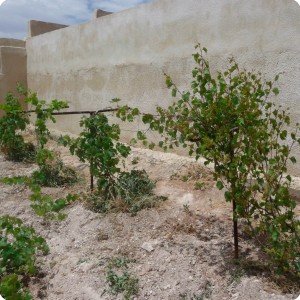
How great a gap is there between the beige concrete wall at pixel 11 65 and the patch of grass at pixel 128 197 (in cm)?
559

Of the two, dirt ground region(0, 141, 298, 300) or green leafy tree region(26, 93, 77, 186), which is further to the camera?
green leafy tree region(26, 93, 77, 186)

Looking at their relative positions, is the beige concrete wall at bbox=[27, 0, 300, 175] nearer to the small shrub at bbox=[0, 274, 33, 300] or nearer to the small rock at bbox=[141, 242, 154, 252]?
the small rock at bbox=[141, 242, 154, 252]

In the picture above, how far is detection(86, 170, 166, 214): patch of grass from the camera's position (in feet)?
11.3

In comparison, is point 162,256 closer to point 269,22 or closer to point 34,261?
point 34,261

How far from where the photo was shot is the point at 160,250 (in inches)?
108

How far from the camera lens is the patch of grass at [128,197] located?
11.3 feet

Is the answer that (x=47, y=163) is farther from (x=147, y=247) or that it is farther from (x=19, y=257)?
(x=147, y=247)

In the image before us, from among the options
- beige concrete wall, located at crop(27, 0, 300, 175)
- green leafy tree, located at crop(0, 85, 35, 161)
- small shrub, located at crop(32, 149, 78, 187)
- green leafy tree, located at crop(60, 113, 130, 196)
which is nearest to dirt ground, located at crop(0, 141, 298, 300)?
green leafy tree, located at crop(60, 113, 130, 196)

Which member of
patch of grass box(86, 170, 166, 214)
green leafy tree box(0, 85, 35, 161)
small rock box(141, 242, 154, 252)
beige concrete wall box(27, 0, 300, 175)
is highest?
beige concrete wall box(27, 0, 300, 175)

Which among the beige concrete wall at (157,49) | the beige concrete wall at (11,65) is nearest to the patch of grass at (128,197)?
the beige concrete wall at (157,49)

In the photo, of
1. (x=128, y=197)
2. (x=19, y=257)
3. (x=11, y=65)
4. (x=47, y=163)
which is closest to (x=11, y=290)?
(x=19, y=257)

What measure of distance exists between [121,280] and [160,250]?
0.43m

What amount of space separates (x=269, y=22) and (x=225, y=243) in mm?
2323

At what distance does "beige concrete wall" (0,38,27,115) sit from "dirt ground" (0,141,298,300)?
4979mm
